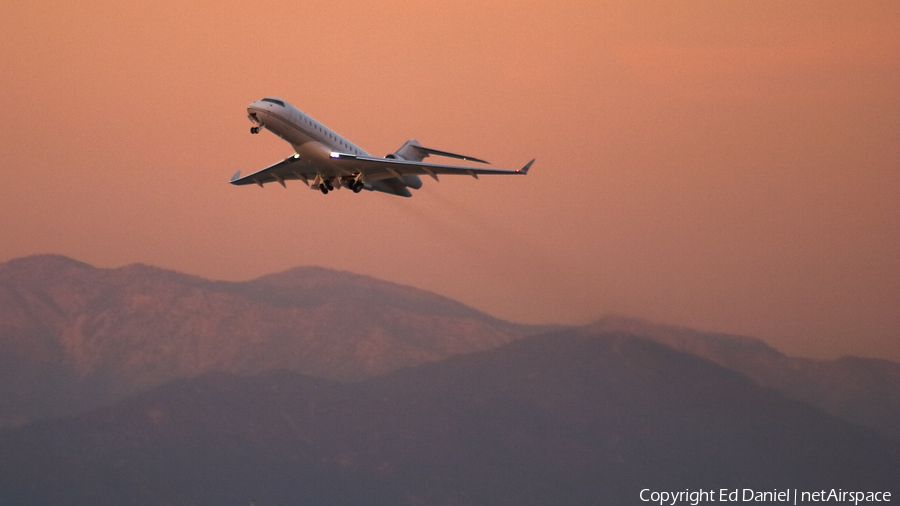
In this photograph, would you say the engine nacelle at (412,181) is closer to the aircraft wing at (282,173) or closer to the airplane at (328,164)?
the airplane at (328,164)

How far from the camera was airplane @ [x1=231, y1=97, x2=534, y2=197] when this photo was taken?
61562 millimetres

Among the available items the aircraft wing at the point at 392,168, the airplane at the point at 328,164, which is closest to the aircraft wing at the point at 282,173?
the airplane at the point at 328,164

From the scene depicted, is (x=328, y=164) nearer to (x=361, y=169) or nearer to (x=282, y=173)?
(x=361, y=169)

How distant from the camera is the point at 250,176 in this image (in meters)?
74.1

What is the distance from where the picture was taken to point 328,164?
6562 cm

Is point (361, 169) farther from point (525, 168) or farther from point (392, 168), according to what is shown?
point (525, 168)

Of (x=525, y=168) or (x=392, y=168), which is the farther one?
(x=392, y=168)

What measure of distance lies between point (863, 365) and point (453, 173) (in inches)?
5717

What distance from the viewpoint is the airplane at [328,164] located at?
61.6 meters

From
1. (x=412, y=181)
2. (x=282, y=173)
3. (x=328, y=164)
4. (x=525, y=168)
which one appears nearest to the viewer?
(x=525, y=168)

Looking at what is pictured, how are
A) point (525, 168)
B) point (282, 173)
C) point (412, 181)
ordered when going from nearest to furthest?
point (525, 168), point (412, 181), point (282, 173)

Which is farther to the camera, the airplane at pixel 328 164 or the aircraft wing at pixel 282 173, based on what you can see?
the aircraft wing at pixel 282 173

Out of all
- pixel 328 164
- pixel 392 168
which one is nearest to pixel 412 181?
pixel 392 168

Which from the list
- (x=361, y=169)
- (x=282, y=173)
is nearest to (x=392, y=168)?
(x=361, y=169)
